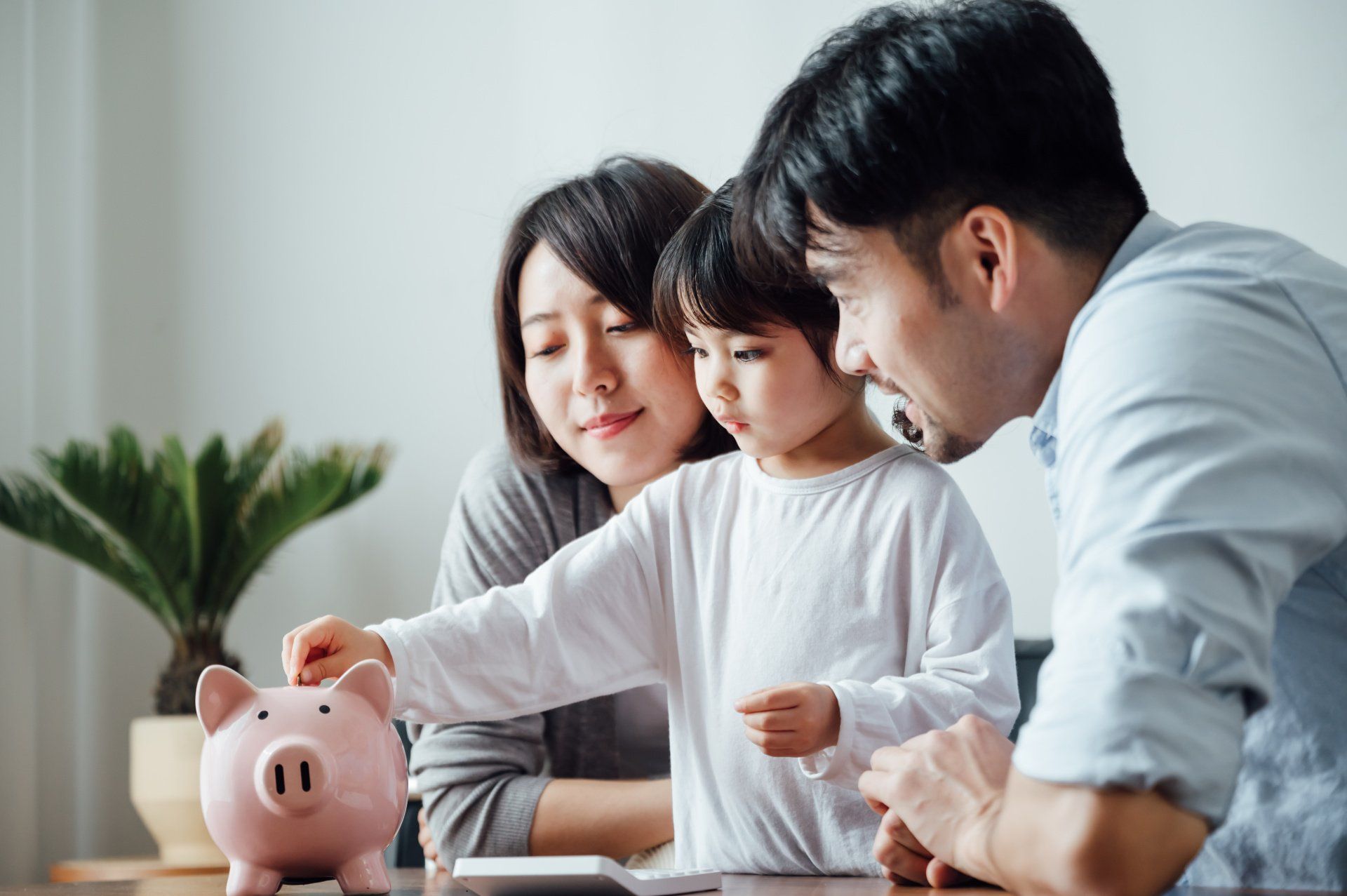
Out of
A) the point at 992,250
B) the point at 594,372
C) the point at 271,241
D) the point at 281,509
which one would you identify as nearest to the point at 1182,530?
the point at 992,250

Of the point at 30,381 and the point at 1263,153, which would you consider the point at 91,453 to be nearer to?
the point at 30,381

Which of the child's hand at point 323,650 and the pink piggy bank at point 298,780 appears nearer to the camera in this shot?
the pink piggy bank at point 298,780

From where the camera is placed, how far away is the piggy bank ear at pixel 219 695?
0.84 metres

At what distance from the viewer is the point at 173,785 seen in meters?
2.62

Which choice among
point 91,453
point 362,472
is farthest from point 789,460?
point 91,453

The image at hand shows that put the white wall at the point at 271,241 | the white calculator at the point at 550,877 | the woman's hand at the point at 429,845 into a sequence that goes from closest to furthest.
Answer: the white calculator at the point at 550,877 → the woman's hand at the point at 429,845 → the white wall at the point at 271,241

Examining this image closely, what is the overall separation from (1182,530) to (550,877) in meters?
0.40

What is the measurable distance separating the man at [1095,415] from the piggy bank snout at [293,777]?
37cm

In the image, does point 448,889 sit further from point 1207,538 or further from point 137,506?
point 137,506

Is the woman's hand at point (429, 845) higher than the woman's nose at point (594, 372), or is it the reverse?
the woman's nose at point (594, 372)

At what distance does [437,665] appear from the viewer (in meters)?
1.08

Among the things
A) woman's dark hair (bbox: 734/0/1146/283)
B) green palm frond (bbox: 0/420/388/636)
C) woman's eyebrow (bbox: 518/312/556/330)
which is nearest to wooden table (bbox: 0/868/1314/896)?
woman's dark hair (bbox: 734/0/1146/283)

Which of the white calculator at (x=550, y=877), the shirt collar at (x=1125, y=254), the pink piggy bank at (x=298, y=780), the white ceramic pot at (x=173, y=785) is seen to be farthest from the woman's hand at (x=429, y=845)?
the white ceramic pot at (x=173, y=785)

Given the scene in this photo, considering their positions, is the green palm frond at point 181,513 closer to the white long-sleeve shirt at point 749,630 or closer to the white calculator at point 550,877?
the white long-sleeve shirt at point 749,630
